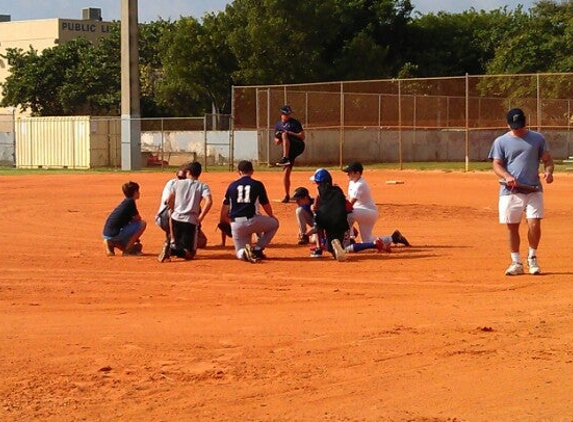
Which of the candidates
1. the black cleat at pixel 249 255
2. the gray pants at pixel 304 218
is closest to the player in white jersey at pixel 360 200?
the gray pants at pixel 304 218

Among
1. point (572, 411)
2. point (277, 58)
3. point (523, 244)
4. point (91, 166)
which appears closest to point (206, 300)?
point (572, 411)

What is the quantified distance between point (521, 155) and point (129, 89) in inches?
1197

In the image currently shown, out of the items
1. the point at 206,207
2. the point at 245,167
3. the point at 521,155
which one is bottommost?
the point at 206,207

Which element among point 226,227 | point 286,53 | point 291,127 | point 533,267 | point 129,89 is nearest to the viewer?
point 533,267

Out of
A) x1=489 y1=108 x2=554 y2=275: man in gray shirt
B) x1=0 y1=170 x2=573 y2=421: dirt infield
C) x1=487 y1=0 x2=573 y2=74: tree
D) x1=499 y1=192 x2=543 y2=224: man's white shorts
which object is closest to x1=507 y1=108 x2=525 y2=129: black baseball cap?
x1=489 y1=108 x2=554 y2=275: man in gray shirt

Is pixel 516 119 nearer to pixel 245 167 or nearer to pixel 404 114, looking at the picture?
pixel 245 167

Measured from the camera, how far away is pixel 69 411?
635 centimetres

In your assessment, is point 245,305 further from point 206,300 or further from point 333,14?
point 333,14

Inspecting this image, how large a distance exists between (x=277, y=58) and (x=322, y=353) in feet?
144

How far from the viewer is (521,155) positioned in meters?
11.2

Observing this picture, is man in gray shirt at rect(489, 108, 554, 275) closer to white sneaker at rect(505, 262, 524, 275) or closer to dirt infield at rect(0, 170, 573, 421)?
white sneaker at rect(505, 262, 524, 275)

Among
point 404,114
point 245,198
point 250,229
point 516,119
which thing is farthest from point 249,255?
point 404,114

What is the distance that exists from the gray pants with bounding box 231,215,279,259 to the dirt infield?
0.28 metres

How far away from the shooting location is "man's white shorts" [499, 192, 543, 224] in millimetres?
11203
